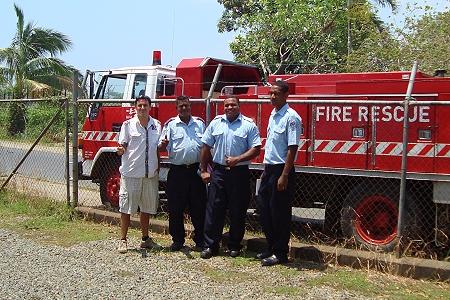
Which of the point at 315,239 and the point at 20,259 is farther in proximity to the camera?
the point at 315,239

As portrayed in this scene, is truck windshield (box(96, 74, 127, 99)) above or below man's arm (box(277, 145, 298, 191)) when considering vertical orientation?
above

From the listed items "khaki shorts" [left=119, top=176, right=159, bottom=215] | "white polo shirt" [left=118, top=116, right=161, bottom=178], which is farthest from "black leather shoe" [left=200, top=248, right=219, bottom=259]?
"white polo shirt" [left=118, top=116, right=161, bottom=178]

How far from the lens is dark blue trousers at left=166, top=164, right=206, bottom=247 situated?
22.6 feet

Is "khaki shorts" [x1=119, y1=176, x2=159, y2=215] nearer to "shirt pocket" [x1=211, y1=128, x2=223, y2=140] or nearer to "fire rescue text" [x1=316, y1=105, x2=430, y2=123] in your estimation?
"shirt pocket" [x1=211, y1=128, x2=223, y2=140]

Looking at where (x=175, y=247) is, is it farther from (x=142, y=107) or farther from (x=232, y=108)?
(x=232, y=108)

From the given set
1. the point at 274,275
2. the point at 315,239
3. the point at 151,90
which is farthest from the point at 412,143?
the point at 151,90

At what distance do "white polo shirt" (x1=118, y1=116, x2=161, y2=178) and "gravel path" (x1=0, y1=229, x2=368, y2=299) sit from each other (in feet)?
3.23

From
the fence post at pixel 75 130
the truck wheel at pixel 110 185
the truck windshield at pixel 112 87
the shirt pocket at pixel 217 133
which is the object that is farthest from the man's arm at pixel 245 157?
the truck windshield at pixel 112 87

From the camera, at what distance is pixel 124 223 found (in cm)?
705

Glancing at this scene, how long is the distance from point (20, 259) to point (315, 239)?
3638 mm

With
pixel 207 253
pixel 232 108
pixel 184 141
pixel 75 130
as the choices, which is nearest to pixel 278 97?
pixel 232 108

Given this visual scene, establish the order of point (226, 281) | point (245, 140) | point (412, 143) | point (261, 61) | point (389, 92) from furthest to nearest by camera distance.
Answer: point (261, 61), point (389, 92), point (412, 143), point (245, 140), point (226, 281)

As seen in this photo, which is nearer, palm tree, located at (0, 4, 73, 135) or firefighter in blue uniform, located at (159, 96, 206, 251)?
firefighter in blue uniform, located at (159, 96, 206, 251)

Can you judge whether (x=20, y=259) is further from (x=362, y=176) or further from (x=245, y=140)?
(x=362, y=176)
